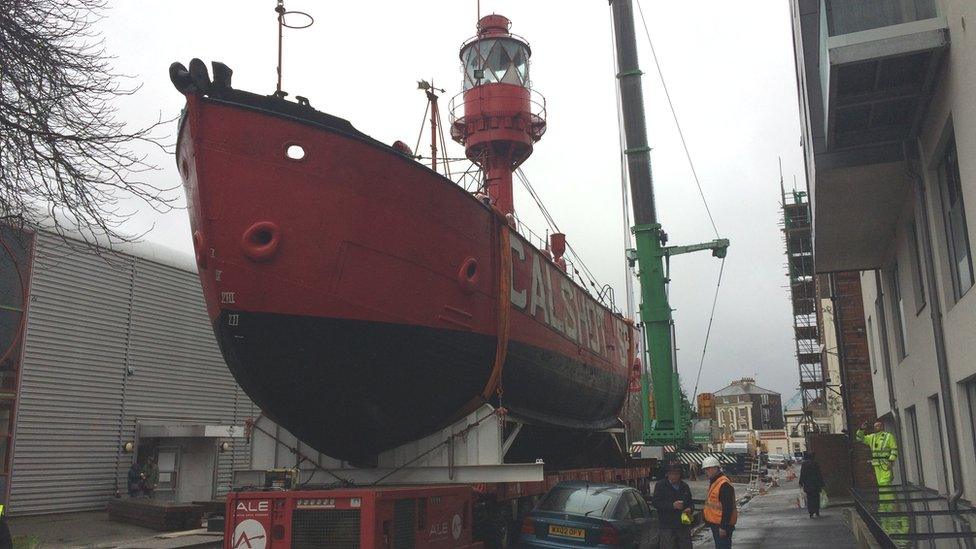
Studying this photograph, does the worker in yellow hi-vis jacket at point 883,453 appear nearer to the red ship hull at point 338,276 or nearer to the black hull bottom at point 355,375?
the black hull bottom at point 355,375

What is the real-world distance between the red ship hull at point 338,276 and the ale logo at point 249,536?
1.56 m

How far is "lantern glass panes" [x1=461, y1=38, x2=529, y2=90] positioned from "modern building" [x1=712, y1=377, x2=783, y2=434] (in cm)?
10308

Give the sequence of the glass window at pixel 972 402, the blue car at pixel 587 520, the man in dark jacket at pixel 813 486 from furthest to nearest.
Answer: the man in dark jacket at pixel 813 486
the glass window at pixel 972 402
the blue car at pixel 587 520

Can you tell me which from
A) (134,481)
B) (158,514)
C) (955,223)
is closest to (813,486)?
(955,223)

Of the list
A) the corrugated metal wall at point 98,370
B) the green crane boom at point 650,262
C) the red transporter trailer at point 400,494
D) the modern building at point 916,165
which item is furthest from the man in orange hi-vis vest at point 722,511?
the green crane boom at point 650,262

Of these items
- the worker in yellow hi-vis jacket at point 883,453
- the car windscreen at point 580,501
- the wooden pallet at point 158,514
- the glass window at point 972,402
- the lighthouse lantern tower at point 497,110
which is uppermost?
the lighthouse lantern tower at point 497,110

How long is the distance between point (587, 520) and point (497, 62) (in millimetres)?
15180

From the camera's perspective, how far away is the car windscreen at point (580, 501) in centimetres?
1033

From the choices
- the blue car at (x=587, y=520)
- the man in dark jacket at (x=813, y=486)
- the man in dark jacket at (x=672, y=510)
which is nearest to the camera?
the man in dark jacket at (x=672, y=510)

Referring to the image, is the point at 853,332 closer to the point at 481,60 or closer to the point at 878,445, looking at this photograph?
the point at 878,445

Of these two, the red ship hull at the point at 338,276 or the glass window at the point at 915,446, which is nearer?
the red ship hull at the point at 338,276

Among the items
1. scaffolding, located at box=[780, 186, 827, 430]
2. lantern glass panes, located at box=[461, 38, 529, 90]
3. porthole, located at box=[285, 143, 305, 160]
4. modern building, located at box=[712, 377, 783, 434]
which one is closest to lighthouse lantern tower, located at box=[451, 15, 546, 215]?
lantern glass panes, located at box=[461, 38, 529, 90]

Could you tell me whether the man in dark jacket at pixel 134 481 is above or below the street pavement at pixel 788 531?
above

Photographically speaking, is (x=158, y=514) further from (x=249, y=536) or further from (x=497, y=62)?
(x=497, y=62)
